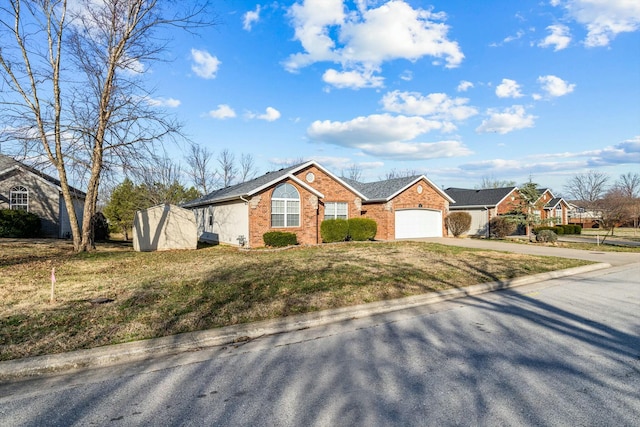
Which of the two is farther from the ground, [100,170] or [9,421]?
[100,170]

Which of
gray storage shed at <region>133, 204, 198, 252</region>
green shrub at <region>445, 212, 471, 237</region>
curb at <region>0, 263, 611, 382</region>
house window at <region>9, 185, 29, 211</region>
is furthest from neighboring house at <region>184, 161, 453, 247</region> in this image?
curb at <region>0, 263, 611, 382</region>

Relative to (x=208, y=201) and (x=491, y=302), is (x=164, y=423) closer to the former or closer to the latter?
(x=491, y=302)

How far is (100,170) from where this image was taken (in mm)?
15203

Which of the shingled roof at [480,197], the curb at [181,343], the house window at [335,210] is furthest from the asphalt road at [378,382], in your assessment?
the shingled roof at [480,197]

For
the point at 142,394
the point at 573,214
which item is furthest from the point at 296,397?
the point at 573,214

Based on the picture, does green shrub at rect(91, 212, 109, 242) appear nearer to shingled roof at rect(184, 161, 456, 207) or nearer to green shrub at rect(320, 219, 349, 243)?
shingled roof at rect(184, 161, 456, 207)

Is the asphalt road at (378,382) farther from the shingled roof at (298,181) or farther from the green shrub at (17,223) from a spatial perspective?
the green shrub at (17,223)

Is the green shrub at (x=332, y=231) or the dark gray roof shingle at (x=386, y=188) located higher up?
the dark gray roof shingle at (x=386, y=188)

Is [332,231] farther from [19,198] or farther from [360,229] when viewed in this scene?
[19,198]

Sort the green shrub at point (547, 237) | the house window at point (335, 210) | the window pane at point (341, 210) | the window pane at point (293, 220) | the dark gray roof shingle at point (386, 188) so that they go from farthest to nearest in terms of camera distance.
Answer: the dark gray roof shingle at point (386, 188) → the window pane at point (341, 210) → the house window at point (335, 210) → the green shrub at point (547, 237) → the window pane at point (293, 220)

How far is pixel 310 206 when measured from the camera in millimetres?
19688

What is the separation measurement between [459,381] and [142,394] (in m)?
3.17

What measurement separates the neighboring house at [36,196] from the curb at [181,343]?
A: 21517mm

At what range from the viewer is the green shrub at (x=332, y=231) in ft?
64.9
